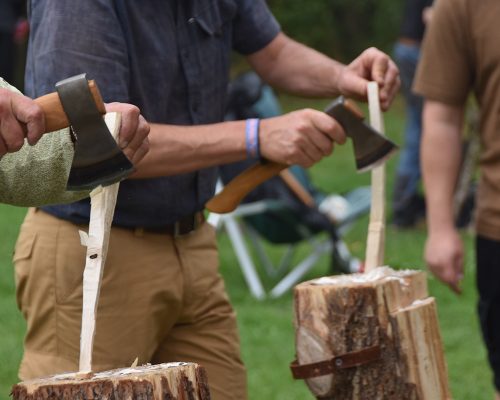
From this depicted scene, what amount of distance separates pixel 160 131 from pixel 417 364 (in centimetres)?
94

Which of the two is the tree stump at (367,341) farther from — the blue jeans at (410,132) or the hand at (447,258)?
the blue jeans at (410,132)

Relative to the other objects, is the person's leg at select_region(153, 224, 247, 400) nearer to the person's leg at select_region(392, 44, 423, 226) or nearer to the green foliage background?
the person's leg at select_region(392, 44, 423, 226)

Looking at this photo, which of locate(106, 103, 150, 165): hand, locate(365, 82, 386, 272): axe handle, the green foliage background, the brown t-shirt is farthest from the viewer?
the green foliage background

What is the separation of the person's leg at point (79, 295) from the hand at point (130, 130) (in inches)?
24.2

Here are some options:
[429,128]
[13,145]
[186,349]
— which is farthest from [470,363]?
[13,145]

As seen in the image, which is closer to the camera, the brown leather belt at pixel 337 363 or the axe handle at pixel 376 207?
the brown leather belt at pixel 337 363

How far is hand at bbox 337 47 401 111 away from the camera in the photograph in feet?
11.0

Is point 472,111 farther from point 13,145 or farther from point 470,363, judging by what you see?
point 13,145

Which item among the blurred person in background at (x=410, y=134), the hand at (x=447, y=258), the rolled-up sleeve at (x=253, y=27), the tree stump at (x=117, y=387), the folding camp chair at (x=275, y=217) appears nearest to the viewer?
the tree stump at (x=117, y=387)

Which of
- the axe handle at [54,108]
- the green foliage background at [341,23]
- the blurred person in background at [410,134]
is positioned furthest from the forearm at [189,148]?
the green foliage background at [341,23]

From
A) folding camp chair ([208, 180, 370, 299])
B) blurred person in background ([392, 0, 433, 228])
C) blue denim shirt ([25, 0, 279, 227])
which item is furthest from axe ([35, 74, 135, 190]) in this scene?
blurred person in background ([392, 0, 433, 228])

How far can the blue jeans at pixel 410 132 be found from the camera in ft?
30.8

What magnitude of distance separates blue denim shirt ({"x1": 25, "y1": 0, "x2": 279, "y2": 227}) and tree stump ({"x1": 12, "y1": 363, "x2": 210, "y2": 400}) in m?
0.76

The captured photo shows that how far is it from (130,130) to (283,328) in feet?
13.5
